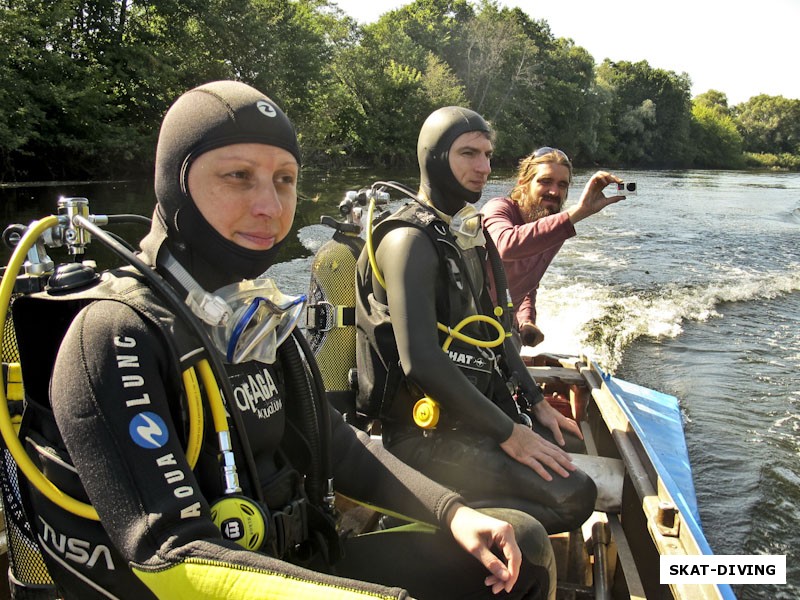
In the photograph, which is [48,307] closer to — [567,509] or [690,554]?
[567,509]

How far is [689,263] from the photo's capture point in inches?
596

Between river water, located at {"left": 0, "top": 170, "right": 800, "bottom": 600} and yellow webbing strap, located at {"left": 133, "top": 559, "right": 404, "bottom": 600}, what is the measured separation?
12.1 feet

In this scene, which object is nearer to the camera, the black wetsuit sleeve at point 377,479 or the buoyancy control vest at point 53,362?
the buoyancy control vest at point 53,362

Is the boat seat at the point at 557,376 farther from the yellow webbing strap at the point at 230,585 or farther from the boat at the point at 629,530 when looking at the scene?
the yellow webbing strap at the point at 230,585

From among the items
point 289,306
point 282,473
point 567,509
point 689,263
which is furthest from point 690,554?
point 689,263

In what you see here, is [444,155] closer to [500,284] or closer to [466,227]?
[466,227]

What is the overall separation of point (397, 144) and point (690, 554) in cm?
3791

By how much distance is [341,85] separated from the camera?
36062 mm

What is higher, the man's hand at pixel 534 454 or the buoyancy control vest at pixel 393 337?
the buoyancy control vest at pixel 393 337

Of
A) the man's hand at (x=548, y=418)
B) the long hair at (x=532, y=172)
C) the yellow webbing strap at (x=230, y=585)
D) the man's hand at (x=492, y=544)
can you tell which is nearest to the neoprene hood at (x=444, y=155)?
the man's hand at (x=548, y=418)

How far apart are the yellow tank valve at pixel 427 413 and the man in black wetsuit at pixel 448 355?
3 cm

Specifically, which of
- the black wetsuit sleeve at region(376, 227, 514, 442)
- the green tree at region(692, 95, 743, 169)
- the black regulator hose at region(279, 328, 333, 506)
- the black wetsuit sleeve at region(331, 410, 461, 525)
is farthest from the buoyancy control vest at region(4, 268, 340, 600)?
the green tree at region(692, 95, 743, 169)

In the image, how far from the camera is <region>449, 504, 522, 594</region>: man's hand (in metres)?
1.63

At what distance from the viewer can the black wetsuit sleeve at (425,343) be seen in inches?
92.5
